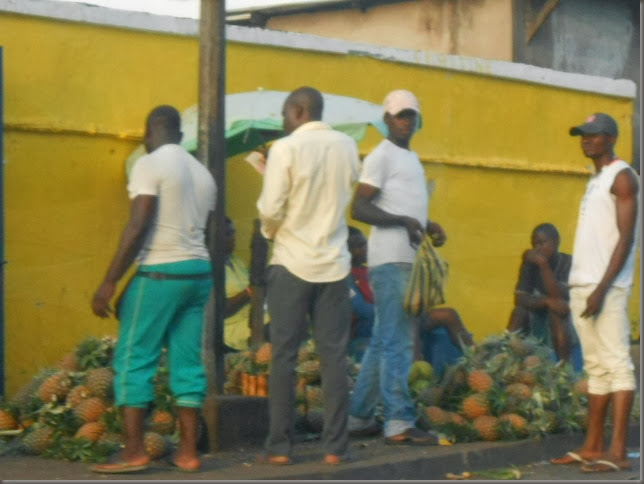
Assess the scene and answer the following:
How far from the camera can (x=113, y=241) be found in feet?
31.7

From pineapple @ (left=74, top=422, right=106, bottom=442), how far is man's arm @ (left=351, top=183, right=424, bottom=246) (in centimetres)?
181

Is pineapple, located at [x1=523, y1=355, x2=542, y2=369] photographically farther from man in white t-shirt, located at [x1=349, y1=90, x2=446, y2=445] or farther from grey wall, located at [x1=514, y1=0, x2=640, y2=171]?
grey wall, located at [x1=514, y1=0, x2=640, y2=171]

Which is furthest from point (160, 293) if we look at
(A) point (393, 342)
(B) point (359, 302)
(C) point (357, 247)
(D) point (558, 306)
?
(D) point (558, 306)

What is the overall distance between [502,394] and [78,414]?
8.51 ft

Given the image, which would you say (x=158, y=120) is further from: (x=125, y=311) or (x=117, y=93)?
(x=117, y=93)

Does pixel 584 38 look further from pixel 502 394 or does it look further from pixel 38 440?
pixel 38 440

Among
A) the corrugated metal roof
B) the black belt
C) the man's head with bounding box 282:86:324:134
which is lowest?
the black belt

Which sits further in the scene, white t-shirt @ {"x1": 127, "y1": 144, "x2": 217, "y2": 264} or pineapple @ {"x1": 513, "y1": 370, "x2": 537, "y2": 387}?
pineapple @ {"x1": 513, "y1": 370, "x2": 537, "y2": 387}

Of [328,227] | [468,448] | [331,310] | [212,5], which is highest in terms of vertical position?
[212,5]

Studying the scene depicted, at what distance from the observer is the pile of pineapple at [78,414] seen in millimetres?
6867

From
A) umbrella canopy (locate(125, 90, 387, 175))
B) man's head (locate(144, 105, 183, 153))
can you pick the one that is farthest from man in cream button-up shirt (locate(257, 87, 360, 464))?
umbrella canopy (locate(125, 90, 387, 175))

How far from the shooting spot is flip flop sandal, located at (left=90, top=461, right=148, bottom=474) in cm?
637

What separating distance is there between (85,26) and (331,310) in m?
3.79

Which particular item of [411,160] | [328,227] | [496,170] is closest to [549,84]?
[496,170]
